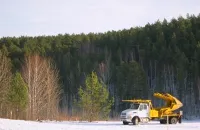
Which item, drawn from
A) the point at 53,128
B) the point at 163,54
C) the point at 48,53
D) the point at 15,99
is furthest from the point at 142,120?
the point at 48,53

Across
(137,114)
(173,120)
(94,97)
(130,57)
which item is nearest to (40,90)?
(94,97)

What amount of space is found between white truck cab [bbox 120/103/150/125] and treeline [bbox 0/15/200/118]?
3300 centimetres

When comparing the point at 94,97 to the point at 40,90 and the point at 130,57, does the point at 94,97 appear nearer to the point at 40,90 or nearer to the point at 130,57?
the point at 40,90

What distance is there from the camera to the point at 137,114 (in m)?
32.5

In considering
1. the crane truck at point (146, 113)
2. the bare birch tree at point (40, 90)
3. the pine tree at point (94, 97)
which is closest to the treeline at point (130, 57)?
the bare birch tree at point (40, 90)

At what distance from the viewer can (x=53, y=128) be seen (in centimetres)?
2417

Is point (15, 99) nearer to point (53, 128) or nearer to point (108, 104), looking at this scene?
point (108, 104)

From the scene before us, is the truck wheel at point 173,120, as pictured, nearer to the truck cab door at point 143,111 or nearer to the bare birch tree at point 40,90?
the truck cab door at point 143,111

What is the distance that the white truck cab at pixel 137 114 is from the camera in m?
32.3

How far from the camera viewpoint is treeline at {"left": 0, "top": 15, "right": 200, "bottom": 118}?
70.5 metres

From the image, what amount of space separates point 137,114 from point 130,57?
5493cm

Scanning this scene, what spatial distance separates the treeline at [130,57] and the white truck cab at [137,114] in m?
33.0

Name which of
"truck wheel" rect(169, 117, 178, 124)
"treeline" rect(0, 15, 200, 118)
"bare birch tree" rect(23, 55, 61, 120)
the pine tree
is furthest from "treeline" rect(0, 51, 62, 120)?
"treeline" rect(0, 15, 200, 118)

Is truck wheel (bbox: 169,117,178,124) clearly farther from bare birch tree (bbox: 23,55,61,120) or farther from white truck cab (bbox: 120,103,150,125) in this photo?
bare birch tree (bbox: 23,55,61,120)
